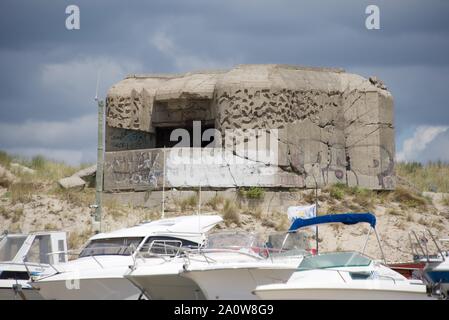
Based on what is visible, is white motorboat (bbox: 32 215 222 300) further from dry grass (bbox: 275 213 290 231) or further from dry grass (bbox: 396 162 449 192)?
dry grass (bbox: 396 162 449 192)

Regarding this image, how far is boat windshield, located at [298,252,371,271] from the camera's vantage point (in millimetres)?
16922

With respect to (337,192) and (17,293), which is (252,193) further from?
(17,293)

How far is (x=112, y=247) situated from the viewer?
769 inches

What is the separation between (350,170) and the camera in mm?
31078

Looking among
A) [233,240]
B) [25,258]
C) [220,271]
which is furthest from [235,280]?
[25,258]

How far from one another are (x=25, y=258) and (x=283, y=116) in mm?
11836

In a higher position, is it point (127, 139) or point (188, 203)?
point (127, 139)

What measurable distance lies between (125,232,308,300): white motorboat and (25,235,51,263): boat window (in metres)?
3.48

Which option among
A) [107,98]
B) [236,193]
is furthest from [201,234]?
[107,98]

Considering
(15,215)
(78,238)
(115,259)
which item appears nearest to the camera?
(115,259)

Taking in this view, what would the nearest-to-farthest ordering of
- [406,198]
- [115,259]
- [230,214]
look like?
[115,259] → [230,214] → [406,198]
